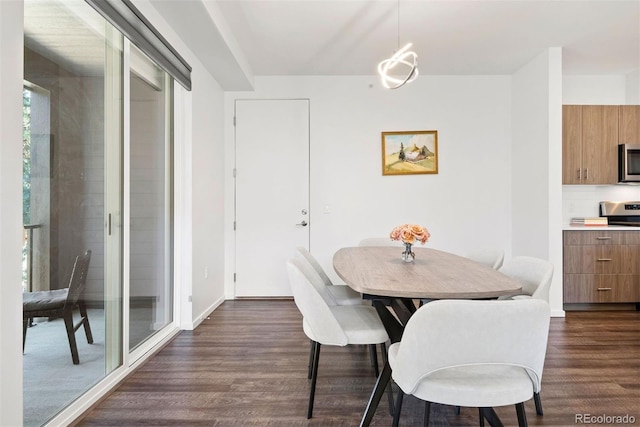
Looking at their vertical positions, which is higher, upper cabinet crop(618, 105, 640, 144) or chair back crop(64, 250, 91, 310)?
upper cabinet crop(618, 105, 640, 144)

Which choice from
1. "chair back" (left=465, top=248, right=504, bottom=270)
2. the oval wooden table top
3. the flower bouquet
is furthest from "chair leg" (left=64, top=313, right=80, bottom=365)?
"chair back" (left=465, top=248, right=504, bottom=270)

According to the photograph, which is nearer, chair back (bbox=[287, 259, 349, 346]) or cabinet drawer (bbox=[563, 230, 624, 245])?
chair back (bbox=[287, 259, 349, 346])

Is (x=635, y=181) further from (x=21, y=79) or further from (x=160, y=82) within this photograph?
(x=21, y=79)

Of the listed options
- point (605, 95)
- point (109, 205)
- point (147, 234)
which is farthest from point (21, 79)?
point (605, 95)

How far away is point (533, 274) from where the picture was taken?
6.93 ft

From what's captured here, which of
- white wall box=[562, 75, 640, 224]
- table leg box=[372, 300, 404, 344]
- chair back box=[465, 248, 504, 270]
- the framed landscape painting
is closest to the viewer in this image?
table leg box=[372, 300, 404, 344]

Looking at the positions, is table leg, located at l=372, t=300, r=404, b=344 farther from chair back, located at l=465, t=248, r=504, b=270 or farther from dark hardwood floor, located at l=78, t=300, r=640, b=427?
chair back, located at l=465, t=248, r=504, b=270

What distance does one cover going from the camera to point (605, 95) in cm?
437

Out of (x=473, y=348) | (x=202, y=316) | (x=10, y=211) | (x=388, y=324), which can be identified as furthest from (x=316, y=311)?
(x=202, y=316)

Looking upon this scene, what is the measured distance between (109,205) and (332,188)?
2621 mm

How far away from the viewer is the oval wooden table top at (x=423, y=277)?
1.53 m

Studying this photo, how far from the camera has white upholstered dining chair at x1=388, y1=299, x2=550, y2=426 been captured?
115 cm

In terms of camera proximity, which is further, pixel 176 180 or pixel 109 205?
pixel 176 180

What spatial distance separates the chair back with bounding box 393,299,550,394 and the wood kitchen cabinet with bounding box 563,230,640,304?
309cm
